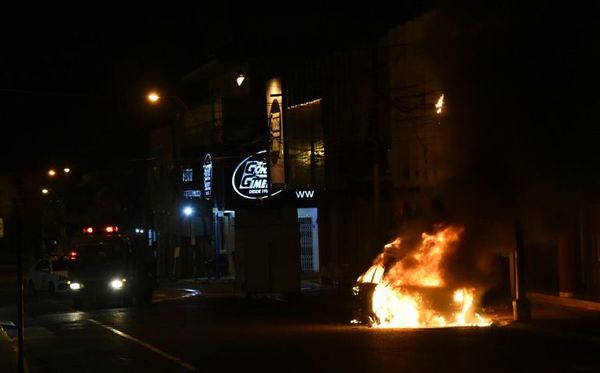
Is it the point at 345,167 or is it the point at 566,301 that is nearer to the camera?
the point at 566,301

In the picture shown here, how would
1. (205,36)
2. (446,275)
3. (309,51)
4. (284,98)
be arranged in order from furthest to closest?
(205,36) → (309,51) → (284,98) → (446,275)

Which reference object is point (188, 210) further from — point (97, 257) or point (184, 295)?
point (97, 257)

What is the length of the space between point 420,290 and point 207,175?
22418mm

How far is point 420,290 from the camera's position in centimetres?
1783

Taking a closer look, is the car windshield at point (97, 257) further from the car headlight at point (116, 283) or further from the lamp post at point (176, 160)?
the lamp post at point (176, 160)

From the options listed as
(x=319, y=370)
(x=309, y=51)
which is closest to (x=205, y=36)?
(x=309, y=51)

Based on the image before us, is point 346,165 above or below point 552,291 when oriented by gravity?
above

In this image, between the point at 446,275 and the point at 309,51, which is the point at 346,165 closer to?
the point at 446,275

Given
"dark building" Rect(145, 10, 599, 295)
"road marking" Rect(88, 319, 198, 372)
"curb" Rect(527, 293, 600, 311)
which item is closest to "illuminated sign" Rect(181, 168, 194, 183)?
"dark building" Rect(145, 10, 599, 295)

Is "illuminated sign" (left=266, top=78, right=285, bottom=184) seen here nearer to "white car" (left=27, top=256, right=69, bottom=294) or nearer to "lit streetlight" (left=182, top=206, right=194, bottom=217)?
"lit streetlight" (left=182, top=206, right=194, bottom=217)

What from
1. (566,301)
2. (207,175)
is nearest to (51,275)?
(207,175)

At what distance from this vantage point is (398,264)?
18.6 meters

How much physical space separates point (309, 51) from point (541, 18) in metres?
26.1

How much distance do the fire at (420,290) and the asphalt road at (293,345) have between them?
74 centimetres
